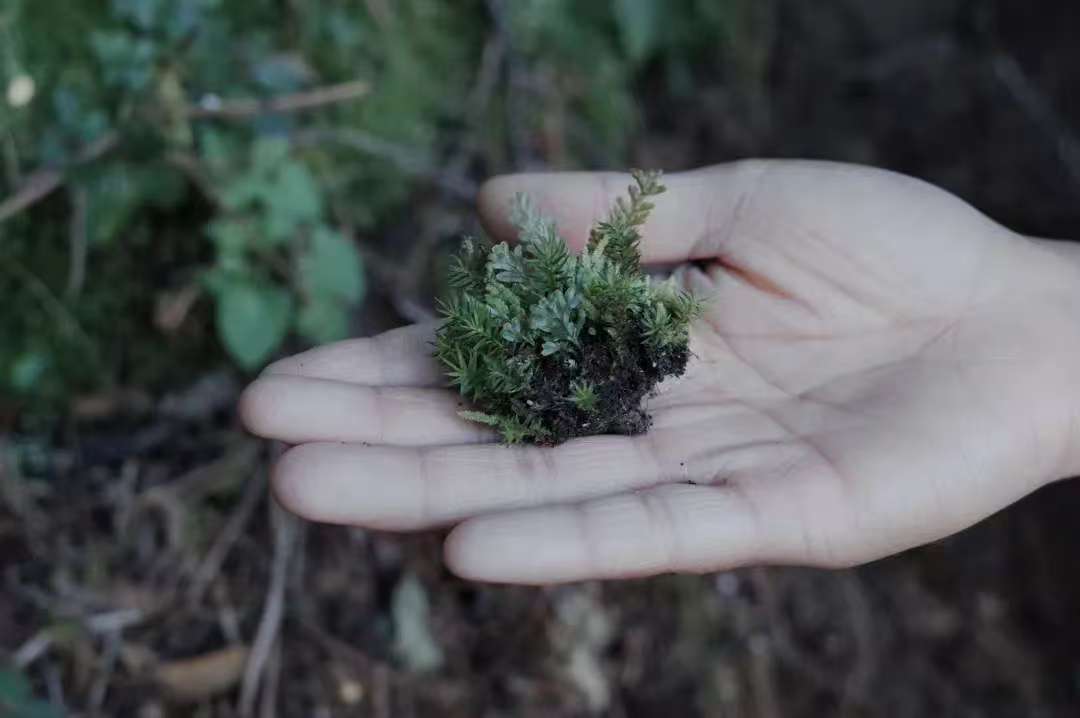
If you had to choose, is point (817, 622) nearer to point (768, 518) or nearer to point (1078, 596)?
point (1078, 596)

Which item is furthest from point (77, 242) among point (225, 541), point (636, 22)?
point (636, 22)

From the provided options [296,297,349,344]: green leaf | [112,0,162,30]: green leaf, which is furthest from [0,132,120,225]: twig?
[296,297,349,344]: green leaf

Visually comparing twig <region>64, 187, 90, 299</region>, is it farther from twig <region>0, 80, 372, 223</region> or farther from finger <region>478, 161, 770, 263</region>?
finger <region>478, 161, 770, 263</region>

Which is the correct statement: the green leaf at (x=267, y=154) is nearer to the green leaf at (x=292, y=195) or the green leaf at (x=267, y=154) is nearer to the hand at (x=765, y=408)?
the green leaf at (x=292, y=195)

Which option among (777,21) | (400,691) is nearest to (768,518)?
(400,691)

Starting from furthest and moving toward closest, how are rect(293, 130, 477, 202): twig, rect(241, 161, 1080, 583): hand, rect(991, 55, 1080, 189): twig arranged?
rect(991, 55, 1080, 189): twig < rect(293, 130, 477, 202): twig < rect(241, 161, 1080, 583): hand
